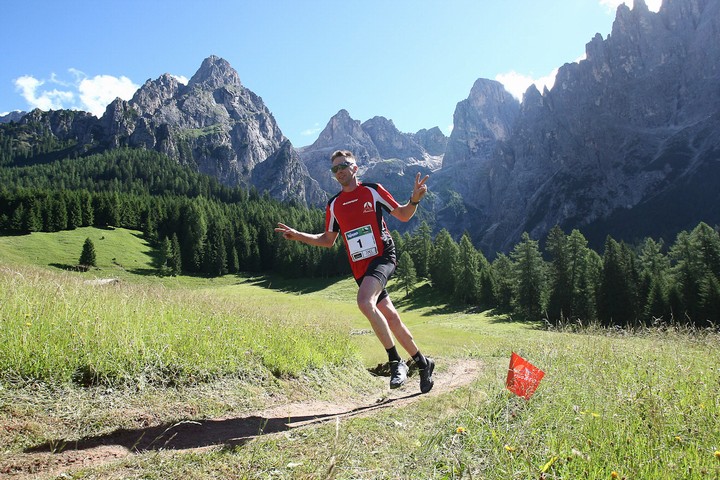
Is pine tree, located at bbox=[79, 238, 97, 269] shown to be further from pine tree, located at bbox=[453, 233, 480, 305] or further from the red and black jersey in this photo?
the red and black jersey

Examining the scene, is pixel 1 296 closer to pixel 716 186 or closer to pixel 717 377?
pixel 717 377

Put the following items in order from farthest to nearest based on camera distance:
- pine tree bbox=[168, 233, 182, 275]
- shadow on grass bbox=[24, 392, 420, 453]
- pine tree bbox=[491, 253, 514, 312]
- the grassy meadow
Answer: pine tree bbox=[168, 233, 182, 275] < pine tree bbox=[491, 253, 514, 312] < shadow on grass bbox=[24, 392, 420, 453] < the grassy meadow

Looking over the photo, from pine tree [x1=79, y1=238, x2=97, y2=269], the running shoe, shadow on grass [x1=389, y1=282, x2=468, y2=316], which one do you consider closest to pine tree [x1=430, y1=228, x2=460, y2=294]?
shadow on grass [x1=389, y1=282, x2=468, y2=316]

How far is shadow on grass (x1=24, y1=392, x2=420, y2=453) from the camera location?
4039 millimetres

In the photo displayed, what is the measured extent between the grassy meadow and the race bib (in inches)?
101

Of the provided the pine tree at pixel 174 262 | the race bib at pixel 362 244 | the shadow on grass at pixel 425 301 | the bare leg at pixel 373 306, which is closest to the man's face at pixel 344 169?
the race bib at pixel 362 244

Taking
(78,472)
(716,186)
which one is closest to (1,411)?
(78,472)

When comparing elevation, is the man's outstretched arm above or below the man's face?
below

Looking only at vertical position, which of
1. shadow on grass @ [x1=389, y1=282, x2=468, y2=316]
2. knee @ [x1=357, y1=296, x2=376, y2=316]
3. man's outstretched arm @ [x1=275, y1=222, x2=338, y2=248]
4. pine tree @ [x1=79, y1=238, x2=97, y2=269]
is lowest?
shadow on grass @ [x1=389, y1=282, x2=468, y2=316]

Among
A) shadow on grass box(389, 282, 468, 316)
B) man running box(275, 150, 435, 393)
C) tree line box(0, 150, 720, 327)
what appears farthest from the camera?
shadow on grass box(389, 282, 468, 316)

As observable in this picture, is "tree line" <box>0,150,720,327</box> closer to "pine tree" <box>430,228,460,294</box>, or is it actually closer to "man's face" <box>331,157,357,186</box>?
"pine tree" <box>430,228,460,294</box>

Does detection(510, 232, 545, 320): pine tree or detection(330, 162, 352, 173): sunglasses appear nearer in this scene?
detection(330, 162, 352, 173): sunglasses

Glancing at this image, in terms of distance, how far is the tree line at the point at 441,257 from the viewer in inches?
1896

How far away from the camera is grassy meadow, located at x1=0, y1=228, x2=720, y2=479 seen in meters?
3.45
